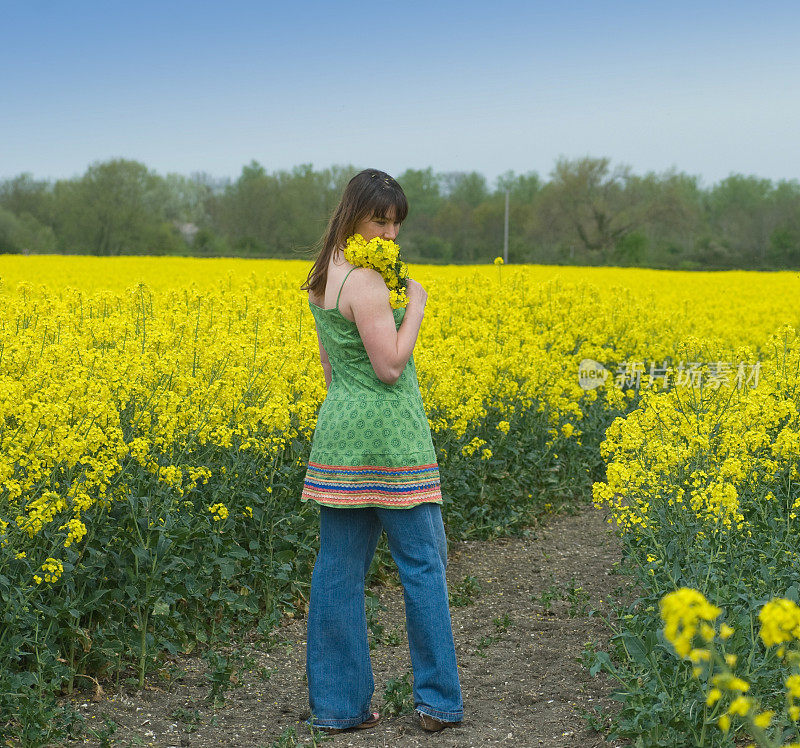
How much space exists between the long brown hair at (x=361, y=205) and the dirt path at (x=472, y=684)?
A: 1.82m

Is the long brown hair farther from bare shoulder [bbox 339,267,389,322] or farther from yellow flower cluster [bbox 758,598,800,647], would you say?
yellow flower cluster [bbox 758,598,800,647]

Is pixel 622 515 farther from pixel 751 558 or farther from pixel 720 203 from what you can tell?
pixel 720 203

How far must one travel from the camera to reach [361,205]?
3.38m

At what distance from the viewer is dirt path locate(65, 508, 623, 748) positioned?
3.58 m

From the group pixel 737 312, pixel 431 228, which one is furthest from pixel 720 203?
pixel 737 312

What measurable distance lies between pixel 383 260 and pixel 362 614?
1.35 m

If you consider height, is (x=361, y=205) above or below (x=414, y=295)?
above

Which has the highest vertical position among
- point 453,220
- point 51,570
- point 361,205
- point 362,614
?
point 453,220

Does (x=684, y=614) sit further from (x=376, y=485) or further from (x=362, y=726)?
(x=362, y=726)

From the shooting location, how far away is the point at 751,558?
3971mm

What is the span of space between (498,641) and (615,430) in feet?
4.05

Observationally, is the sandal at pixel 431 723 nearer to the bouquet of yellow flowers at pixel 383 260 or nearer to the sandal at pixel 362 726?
the sandal at pixel 362 726

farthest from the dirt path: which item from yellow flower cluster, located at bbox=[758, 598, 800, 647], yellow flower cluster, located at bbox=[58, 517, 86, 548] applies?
yellow flower cluster, located at bbox=[758, 598, 800, 647]

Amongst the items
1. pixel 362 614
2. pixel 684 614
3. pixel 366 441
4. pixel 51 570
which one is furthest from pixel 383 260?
pixel 684 614
